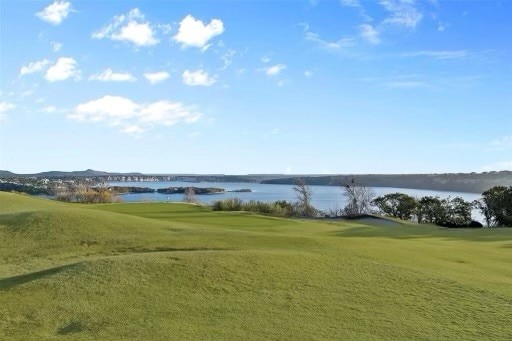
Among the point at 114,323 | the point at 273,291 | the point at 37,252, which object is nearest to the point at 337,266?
the point at 273,291

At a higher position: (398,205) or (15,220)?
(398,205)

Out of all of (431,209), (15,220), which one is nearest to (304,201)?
(431,209)

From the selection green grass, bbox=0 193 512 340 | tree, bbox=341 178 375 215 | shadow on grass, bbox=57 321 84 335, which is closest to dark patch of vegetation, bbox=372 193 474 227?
tree, bbox=341 178 375 215

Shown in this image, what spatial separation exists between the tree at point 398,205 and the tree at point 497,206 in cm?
731

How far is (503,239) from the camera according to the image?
26.4 metres

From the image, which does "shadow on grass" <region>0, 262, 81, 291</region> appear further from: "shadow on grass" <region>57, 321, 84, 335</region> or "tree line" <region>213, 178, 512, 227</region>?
"tree line" <region>213, 178, 512, 227</region>

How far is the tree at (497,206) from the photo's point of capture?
174 ft

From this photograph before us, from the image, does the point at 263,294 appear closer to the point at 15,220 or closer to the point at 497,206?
the point at 15,220

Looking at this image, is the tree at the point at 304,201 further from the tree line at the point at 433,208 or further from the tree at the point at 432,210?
the tree at the point at 432,210

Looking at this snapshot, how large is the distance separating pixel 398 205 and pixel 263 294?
172ft

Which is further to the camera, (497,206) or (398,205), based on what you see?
(398,205)

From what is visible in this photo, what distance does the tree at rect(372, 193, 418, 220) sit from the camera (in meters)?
59.5

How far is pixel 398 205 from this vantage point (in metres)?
60.8

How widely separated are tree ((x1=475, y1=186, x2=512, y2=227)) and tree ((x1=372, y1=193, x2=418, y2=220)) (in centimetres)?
731
